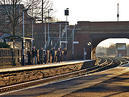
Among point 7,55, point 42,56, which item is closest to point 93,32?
point 42,56

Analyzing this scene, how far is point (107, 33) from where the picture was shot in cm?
4122

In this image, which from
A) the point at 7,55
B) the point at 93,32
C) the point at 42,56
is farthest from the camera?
the point at 93,32

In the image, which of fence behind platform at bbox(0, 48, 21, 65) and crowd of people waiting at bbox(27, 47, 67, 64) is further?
crowd of people waiting at bbox(27, 47, 67, 64)

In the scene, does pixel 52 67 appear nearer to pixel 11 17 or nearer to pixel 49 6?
pixel 11 17

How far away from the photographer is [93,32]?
137 feet

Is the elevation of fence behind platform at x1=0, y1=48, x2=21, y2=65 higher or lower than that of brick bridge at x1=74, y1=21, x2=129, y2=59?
lower

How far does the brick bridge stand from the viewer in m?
41.0

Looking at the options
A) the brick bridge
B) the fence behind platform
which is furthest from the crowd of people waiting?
the brick bridge

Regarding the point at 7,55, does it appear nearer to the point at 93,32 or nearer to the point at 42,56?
the point at 42,56

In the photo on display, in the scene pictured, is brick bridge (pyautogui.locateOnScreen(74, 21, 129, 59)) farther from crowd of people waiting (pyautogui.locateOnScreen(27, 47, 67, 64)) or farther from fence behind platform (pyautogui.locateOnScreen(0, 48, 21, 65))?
fence behind platform (pyautogui.locateOnScreen(0, 48, 21, 65))

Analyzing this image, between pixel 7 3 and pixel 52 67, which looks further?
pixel 7 3

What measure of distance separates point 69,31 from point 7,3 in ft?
53.1

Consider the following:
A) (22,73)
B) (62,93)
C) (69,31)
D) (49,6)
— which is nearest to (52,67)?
(22,73)

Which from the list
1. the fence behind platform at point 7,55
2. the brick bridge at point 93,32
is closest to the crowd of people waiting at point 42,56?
the fence behind platform at point 7,55
